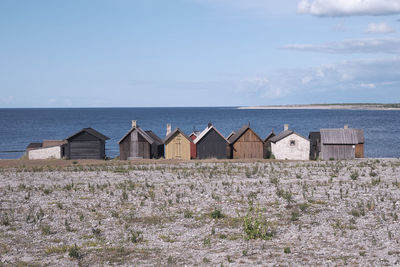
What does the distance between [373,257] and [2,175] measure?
34627 millimetres

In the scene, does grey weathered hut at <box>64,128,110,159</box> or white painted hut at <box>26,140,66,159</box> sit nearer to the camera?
grey weathered hut at <box>64,128,110,159</box>

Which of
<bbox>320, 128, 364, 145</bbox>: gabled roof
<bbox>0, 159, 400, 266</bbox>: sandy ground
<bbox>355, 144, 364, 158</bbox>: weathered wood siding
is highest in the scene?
<bbox>320, 128, 364, 145</bbox>: gabled roof

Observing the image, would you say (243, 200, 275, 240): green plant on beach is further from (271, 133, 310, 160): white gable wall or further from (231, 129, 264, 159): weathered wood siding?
(271, 133, 310, 160): white gable wall

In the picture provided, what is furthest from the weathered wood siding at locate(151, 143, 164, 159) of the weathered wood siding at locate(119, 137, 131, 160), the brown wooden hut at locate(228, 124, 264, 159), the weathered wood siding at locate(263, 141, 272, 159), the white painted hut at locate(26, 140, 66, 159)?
the weathered wood siding at locate(263, 141, 272, 159)

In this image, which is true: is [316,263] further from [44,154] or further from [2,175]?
[44,154]

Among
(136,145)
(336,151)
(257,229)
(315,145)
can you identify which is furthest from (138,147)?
(257,229)

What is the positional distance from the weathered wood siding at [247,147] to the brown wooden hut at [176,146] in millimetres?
6098

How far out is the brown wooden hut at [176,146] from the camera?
59.8 m

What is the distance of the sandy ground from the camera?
18.0 m

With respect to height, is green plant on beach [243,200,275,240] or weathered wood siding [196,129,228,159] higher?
weathered wood siding [196,129,228,159]

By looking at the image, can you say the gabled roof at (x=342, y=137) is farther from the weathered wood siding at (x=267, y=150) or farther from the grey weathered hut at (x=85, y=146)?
the grey weathered hut at (x=85, y=146)

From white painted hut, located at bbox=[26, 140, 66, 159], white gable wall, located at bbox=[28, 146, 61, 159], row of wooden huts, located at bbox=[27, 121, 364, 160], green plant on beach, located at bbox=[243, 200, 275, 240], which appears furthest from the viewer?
white gable wall, located at bbox=[28, 146, 61, 159]

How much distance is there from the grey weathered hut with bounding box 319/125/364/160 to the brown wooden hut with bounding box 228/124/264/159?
834cm

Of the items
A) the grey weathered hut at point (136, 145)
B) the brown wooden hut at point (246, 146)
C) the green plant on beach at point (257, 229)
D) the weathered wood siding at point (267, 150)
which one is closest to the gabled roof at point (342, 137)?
the weathered wood siding at point (267, 150)
